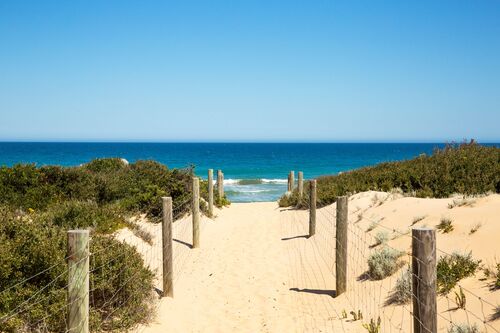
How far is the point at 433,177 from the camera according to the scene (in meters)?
15.7

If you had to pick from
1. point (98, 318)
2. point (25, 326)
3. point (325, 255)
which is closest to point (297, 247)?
point (325, 255)

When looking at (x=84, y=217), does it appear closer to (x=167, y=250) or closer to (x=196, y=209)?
(x=196, y=209)

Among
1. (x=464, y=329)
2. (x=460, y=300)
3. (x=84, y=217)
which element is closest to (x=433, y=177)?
(x=460, y=300)

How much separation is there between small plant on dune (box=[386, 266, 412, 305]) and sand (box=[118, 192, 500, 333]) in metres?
0.13

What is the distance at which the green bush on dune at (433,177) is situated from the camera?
14398 millimetres

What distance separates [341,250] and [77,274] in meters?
A: 5.56

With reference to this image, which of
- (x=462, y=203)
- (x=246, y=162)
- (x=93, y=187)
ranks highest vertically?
(x=462, y=203)

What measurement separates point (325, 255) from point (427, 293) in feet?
24.8

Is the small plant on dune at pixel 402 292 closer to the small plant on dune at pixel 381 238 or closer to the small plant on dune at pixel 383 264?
the small plant on dune at pixel 383 264

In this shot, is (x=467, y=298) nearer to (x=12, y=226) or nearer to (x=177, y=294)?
(x=177, y=294)

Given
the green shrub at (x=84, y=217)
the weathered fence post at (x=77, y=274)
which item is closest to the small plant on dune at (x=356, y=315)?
the weathered fence post at (x=77, y=274)

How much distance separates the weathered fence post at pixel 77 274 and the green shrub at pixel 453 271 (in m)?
5.29

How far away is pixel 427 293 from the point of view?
14.1 feet

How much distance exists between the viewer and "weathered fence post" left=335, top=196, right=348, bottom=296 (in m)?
8.74
